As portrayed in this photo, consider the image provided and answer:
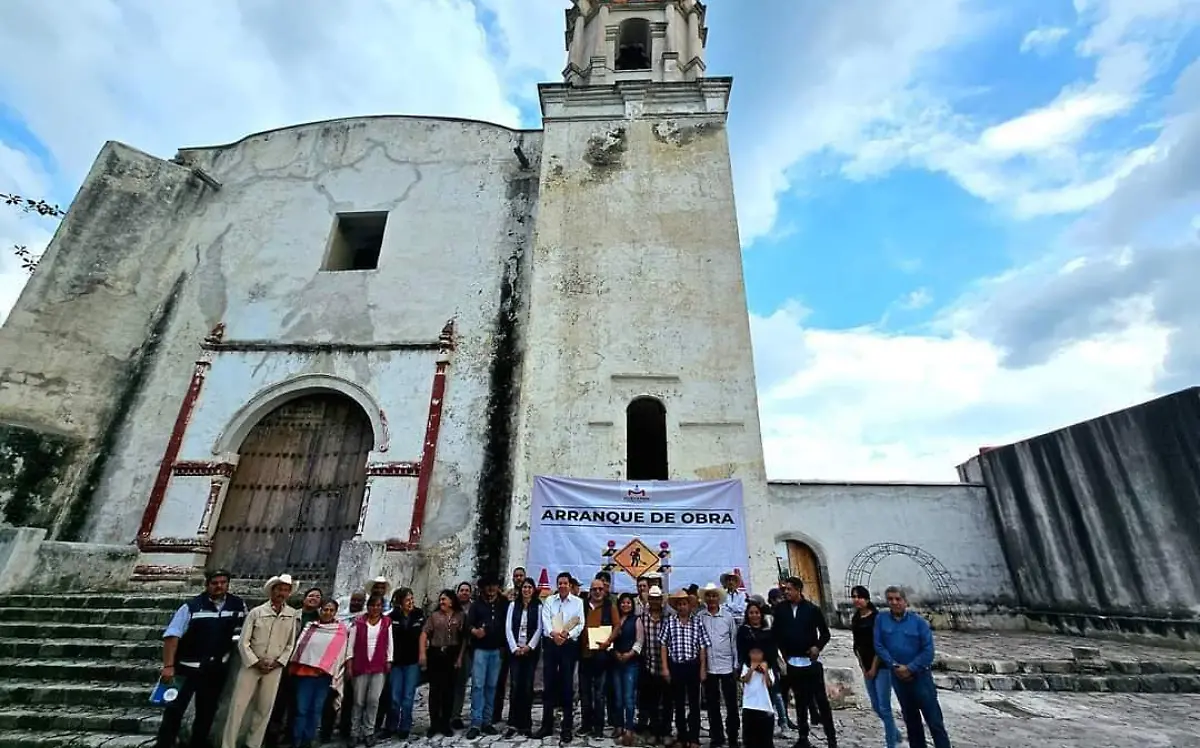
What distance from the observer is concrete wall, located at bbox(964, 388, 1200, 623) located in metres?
9.35

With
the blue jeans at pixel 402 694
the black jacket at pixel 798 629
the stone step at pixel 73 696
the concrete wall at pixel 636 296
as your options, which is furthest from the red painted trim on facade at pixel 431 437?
the black jacket at pixel 798 629

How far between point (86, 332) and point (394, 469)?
5647 mm

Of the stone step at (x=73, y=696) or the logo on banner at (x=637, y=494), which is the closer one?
the stone step at (x=73, y=696)

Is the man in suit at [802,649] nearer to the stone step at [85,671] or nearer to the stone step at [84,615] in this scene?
the stone step at [85,671]

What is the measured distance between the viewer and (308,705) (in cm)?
415

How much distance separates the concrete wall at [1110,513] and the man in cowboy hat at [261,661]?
13356 mm

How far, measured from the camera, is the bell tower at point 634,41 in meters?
11.2

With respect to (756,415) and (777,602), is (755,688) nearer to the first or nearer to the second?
(777,602)

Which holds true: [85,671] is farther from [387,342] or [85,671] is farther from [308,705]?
[387,342]

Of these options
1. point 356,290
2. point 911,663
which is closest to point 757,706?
point 911,663

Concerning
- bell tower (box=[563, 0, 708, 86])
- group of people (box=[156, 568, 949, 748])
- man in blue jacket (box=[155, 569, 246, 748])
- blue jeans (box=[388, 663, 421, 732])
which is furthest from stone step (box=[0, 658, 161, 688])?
bell tower (box=[563, 0, 708, 86])

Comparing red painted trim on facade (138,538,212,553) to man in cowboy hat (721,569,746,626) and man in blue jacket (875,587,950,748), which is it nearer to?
man in cowboy hat (721,569,746,626)

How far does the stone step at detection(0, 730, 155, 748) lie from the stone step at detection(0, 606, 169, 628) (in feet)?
5.92

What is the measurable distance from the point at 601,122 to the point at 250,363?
724cm
